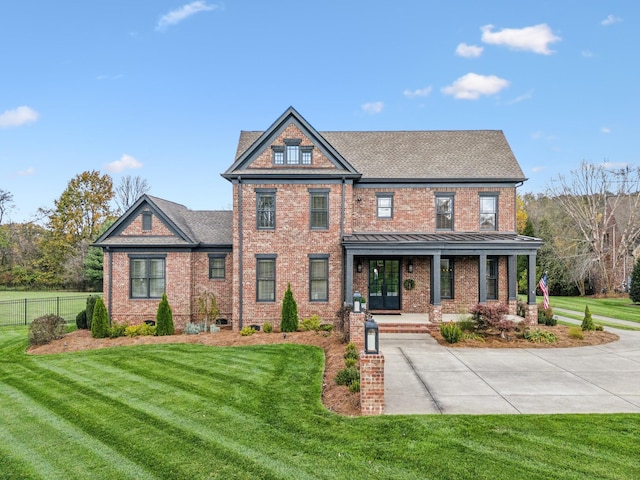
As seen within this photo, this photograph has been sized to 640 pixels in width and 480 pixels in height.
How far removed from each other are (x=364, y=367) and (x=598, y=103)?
25159mm

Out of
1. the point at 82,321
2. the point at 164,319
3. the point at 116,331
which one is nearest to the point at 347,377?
the point at 164,319

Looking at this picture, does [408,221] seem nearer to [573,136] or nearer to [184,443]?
[184,443]

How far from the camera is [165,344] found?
13.4 metres

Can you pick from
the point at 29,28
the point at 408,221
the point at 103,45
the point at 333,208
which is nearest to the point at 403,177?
the point at 408,221

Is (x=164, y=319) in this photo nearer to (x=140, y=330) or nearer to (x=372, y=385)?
(x=140, y=330)

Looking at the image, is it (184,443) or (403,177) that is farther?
(403,177)

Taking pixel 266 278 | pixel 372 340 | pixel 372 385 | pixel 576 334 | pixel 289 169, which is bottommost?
pixel 576 334

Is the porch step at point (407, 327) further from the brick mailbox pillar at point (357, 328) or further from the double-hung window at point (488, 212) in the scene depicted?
the double-hung window at point (488, 212)

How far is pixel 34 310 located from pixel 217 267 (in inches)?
640

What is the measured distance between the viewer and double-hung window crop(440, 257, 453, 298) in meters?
16.9

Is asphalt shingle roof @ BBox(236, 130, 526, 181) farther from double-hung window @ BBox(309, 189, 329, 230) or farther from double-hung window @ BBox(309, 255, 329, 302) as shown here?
double-hung window @ BBox(309, 255, 329, 302)

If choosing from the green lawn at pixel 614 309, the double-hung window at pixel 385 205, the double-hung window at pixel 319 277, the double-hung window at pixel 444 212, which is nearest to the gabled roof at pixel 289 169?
the double-hung window at pixel 385 205

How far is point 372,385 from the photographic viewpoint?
6.88 metres

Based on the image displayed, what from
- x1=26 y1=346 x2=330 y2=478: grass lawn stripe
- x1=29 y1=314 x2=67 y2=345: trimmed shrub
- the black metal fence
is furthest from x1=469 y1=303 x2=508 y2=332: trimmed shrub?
the black metal fence
